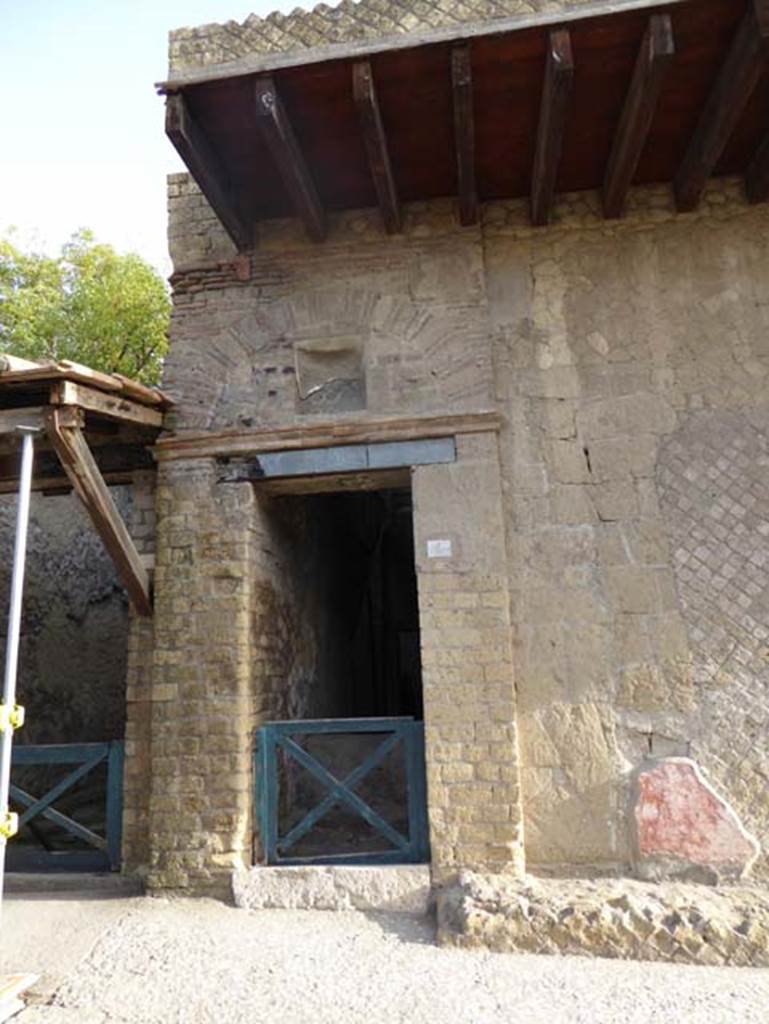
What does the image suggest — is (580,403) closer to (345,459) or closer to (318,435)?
(345,459)

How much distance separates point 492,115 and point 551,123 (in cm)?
45

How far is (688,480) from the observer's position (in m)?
4.68

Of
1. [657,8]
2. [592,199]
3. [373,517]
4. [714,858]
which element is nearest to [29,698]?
[373,517]

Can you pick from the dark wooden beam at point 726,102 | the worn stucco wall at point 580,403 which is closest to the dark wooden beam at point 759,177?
the worn stucco wall at point 580,403

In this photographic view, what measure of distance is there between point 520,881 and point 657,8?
4.99 metres

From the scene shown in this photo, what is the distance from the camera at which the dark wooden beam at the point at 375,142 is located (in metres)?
4.20

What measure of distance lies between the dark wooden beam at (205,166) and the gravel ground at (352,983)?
4.59 metres

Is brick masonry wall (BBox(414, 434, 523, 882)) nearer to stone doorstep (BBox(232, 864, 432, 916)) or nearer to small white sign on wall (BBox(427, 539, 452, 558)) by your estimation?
small white sign on wall (BBox(427, 539, 452, 558))

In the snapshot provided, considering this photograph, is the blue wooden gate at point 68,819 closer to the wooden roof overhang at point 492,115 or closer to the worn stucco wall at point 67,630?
the worn stucco wall at point 67,630

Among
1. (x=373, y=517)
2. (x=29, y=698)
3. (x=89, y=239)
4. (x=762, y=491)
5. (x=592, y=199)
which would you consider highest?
(x=89, y=239)

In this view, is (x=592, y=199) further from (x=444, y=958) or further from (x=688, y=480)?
(x=444, y=958)

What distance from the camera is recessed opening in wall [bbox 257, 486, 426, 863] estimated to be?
15.1 feet

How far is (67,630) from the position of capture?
8500 mm

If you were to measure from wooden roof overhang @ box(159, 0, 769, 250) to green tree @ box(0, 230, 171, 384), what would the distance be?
293 inches
